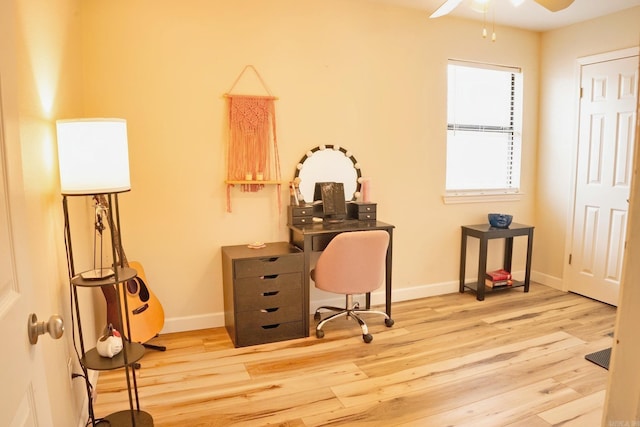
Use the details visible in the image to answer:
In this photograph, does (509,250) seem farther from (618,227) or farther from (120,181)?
(120,181)

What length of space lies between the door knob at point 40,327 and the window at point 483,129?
3561mm

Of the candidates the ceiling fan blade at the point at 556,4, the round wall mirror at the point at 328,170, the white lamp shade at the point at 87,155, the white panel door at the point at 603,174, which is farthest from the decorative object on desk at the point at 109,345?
the white panel door at the point at 603,174

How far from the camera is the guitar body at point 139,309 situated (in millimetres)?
2658

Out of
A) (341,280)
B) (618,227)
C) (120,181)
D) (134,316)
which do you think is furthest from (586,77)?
(134,316)

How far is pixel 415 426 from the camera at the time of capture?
82.0 inches

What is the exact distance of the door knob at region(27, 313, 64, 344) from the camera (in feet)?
3.00

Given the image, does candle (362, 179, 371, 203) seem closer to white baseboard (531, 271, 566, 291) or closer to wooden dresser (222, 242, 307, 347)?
wooden dresser (222, 242, 307, 347)

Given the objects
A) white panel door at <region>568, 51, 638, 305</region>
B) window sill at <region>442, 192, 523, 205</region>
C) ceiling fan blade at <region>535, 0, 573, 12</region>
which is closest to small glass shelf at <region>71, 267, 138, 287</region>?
ceiling fan blade at <region>535, 0, 573, 12</region>

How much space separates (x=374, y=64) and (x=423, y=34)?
562 millimetres

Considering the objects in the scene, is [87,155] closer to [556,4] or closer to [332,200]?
[332,200]

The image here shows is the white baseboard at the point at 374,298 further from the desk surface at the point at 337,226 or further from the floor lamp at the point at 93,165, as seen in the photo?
the floor lamp at the point at 93,165

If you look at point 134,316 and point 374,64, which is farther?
point 374,64

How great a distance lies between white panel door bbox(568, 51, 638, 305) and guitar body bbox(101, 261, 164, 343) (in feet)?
12.0

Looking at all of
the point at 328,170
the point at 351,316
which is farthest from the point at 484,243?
the point at 328,170
